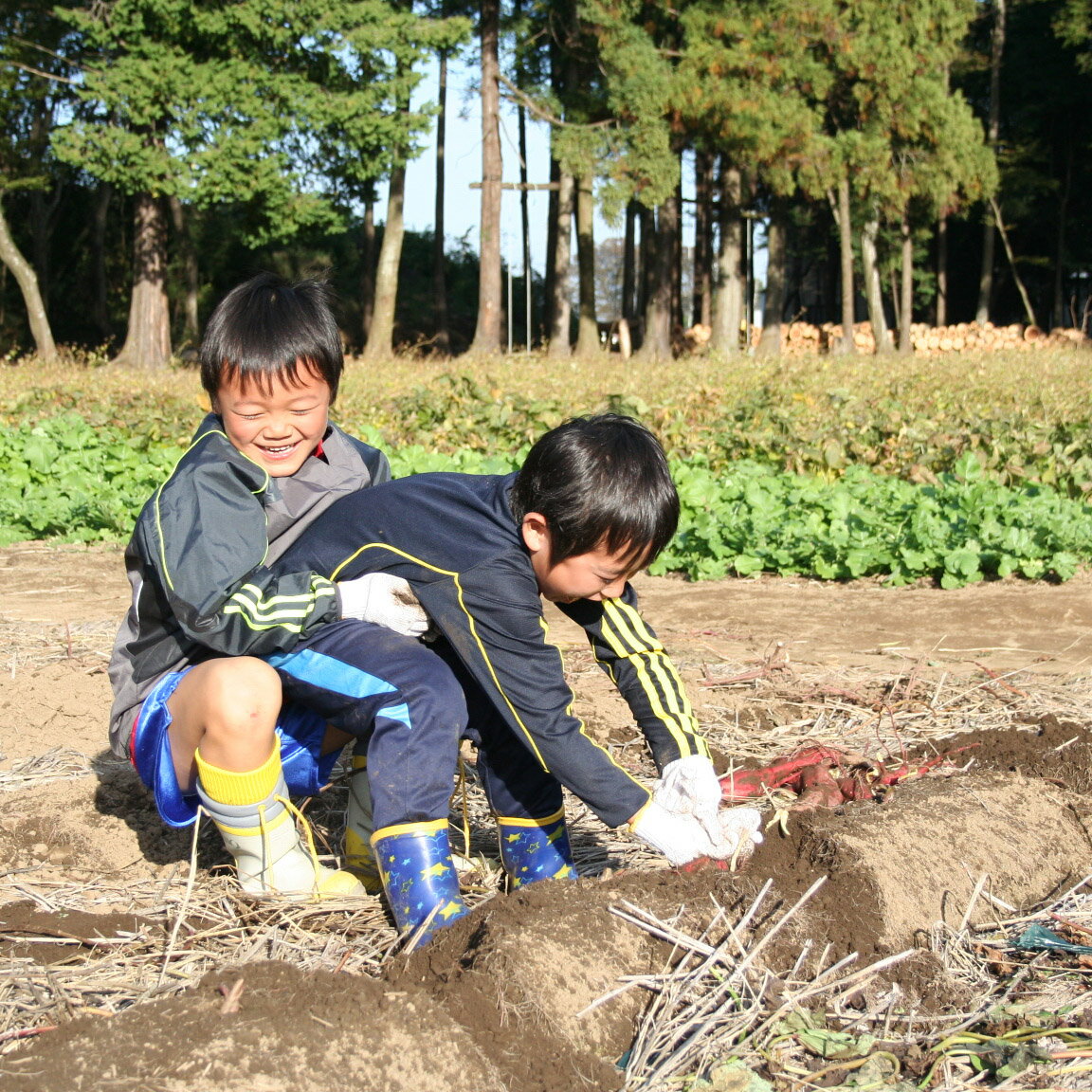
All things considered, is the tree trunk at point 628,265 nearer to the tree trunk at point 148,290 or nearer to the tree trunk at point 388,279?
the tree trunk at point 388,279

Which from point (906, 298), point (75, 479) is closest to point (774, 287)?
point (906, 298)

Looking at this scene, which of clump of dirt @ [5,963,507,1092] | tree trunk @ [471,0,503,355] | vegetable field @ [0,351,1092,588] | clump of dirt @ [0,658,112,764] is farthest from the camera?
tree trunk @ [471,0,503,355]

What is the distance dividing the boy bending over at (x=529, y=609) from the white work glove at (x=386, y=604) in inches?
1.5

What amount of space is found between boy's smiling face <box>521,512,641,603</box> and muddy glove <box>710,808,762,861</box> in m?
0.52

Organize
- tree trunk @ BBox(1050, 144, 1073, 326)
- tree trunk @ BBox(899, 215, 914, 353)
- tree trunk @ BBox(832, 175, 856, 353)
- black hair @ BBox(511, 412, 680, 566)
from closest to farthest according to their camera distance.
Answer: black hair @ BBox(511, 412, 680, 566) → tree trunk @ BBox(832, 175, 856, 353) → tree trunk @ BBox(899, 215, 914, 353) → tree trunk @ BBox(1050, 144, 1073, 326)

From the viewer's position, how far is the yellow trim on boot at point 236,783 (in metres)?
2.25

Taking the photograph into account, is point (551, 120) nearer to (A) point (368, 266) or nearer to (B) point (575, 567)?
(A) point (368, 266)

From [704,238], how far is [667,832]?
29.1 m

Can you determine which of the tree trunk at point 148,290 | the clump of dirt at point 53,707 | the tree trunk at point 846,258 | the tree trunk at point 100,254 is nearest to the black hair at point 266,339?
the clump of dirt at point 53,707

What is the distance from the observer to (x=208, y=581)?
2.16 metres

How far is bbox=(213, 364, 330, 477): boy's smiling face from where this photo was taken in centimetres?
243

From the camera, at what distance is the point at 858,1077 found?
71.0 inches

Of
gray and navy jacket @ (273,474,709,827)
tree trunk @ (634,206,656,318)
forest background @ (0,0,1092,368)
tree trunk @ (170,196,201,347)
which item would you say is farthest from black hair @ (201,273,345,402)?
tree trunk @ (170,196,201,347)

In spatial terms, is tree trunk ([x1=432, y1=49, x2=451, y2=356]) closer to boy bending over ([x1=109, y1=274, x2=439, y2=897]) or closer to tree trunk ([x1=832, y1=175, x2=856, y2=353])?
tree trunk ([x1=832, y1=175, x2=856, y2=353])
